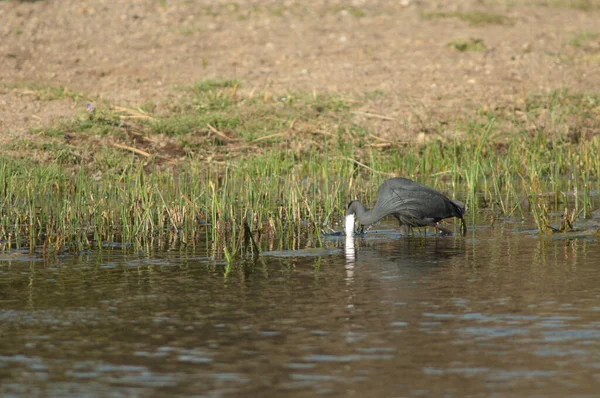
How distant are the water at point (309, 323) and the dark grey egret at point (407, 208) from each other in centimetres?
67

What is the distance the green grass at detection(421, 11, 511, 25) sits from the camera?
20.5 meters

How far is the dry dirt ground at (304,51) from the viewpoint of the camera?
16609mm

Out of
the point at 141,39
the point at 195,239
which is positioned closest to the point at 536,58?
A: the point at 141,39

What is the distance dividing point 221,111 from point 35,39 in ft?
16.1

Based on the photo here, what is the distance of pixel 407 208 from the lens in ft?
32.8

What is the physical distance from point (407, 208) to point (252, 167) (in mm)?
2876

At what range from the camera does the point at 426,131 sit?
15.5 m

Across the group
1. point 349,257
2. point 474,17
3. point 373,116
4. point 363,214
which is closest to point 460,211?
point 363,214

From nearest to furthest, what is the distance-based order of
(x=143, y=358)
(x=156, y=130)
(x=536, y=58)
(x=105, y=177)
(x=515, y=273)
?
(x=143, y=358), (x=515, y=273), (x=105, y=177), (x=156, y=130), (x=536, y=58)

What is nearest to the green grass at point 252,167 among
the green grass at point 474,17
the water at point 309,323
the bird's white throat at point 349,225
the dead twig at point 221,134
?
the dead twig at point 221,134

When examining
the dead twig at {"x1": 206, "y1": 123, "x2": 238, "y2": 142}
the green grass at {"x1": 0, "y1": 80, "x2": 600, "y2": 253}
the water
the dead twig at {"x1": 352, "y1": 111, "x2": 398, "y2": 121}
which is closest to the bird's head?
the green grass at {"x1": 0, "y1": 80, "x2": 600, "y2": 253}

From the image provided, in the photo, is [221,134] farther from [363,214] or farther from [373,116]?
[363,214]

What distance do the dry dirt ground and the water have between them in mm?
6694

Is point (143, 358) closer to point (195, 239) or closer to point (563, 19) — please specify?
point (195, 239)
